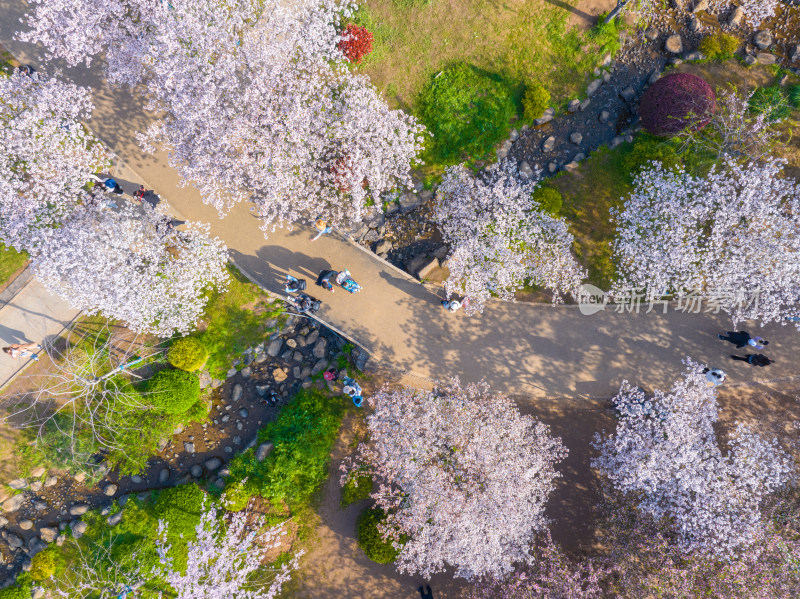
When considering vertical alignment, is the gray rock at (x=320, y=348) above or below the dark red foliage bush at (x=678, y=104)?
below

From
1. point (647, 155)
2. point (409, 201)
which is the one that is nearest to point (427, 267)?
point (409, 201)

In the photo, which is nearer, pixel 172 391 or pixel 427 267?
pixel 172 391

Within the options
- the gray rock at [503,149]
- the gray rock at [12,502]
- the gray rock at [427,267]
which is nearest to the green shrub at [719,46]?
the gray rock at [503,149]

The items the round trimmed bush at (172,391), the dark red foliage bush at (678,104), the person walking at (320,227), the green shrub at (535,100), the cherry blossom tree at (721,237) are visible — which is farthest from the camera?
the green shrub at (535,100)

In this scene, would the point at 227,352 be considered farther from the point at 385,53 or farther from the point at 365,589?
the point at 385,53

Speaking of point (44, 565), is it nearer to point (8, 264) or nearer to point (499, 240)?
point (8, 264)

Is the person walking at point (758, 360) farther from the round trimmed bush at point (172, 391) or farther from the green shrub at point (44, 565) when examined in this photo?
the green shrub at point (44, 565)

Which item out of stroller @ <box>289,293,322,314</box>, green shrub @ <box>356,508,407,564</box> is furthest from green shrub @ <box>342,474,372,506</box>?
stroller @ <box>289,293,322,314</box>
